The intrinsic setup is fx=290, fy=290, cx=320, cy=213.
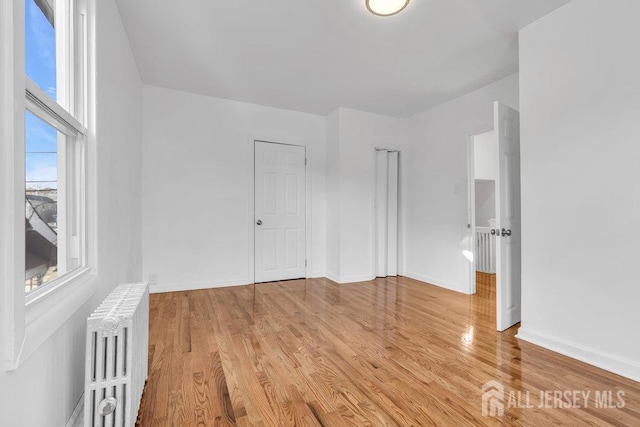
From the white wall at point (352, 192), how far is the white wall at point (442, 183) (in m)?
0.69

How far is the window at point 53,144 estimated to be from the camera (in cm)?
114

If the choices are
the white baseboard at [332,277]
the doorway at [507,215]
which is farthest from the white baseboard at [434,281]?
the white baseboard at [332,277]

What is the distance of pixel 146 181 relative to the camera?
3.71 meters

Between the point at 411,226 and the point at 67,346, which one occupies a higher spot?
the point at 411,226

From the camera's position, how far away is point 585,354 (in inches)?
82.4

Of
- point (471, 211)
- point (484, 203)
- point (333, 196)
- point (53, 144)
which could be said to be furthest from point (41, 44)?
point (484, 203)

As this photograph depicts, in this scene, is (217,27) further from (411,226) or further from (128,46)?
(411,226)

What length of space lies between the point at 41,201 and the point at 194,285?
9.61 feet

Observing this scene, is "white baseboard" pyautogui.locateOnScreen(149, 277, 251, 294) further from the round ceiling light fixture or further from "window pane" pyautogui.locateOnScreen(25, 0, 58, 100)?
the round ceiling light fixture

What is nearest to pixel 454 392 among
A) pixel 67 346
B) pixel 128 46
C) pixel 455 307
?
pixel 455 307

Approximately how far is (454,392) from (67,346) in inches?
80.7

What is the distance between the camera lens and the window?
114cm

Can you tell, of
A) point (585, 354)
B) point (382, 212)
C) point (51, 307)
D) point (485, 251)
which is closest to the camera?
point (51, 307)

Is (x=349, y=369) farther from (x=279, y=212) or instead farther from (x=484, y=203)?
(x=484, y=203)
